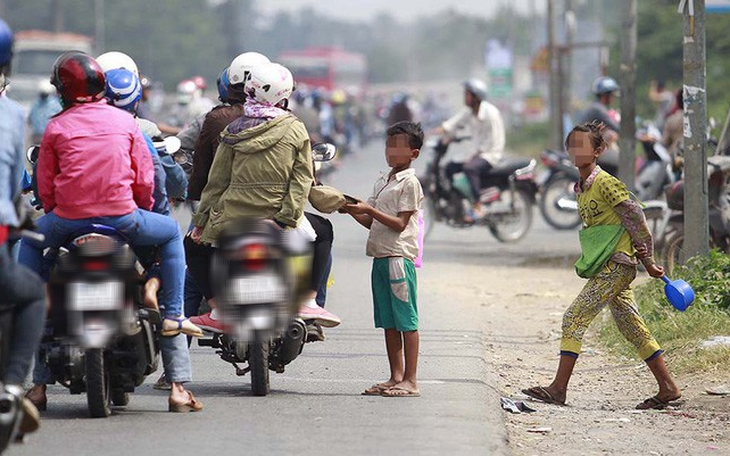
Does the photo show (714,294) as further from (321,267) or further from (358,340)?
(321,267)

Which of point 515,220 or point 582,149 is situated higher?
point 582,149

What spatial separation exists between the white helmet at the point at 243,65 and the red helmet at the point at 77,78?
1.36 metres

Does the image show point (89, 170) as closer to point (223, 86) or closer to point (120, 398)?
point (120, 398)

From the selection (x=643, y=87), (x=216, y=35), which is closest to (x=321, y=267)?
(x=643, y=87)

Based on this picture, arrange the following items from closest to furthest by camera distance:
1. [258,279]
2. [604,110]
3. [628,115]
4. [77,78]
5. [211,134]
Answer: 1. [258,279]
2. [77,78]
3. [211,134]
4. [628,115]
5. [604,110]

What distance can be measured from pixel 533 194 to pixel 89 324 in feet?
40.5

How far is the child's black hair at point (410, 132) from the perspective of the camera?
8266 millimetres

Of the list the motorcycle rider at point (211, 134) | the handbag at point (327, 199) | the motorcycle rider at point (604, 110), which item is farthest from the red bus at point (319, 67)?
the handbag at point (327, 199)

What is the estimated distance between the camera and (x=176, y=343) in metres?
7.73

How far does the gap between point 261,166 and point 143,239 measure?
2.67 feet

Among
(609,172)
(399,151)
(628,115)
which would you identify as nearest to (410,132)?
(399,151)

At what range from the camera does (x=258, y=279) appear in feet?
21.9

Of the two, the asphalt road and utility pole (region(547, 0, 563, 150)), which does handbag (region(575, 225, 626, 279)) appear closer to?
the asphalt road

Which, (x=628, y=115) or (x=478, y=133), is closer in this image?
(x=628, y=115)
